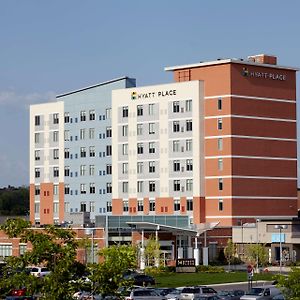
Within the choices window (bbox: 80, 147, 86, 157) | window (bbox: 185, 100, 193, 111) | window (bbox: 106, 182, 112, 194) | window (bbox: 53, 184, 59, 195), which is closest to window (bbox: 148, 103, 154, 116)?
window (bbox: 185, 100, 193, 111)

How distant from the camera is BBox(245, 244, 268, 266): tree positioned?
116250mm

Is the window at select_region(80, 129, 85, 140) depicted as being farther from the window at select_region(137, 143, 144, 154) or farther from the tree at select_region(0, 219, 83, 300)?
the tree at select_region(0, 219, 83, 300)

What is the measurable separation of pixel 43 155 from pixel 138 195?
69.6ft

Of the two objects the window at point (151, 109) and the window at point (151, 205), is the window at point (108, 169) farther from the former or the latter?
the window at point (151, 109)

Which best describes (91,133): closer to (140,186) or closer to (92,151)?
(92,151)

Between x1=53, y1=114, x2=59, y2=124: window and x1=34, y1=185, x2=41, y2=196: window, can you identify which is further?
x1=34, y1=185, x2=41, y2=196: window

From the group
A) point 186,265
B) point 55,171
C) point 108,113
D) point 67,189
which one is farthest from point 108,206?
point 186,265

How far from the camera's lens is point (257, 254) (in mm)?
115812

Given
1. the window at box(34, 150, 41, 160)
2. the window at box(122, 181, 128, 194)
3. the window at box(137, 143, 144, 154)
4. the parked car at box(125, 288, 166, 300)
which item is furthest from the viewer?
the window at box(34, 150, 41, 160)

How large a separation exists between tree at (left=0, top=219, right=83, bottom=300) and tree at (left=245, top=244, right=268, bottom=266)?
76828 mm

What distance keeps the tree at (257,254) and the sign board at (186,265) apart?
33.7ft

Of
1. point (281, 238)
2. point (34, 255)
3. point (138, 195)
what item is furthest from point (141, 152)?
point (34, 255)

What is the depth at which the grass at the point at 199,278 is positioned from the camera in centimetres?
9119

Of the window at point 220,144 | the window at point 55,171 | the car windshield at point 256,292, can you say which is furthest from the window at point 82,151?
the car windshield at point 256,292
